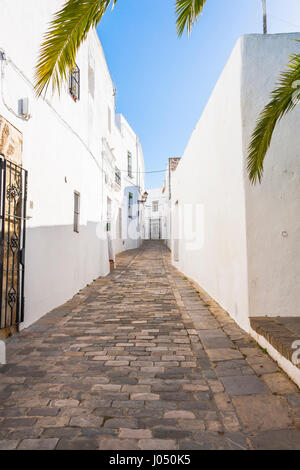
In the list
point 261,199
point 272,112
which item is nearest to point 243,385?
point 261,199

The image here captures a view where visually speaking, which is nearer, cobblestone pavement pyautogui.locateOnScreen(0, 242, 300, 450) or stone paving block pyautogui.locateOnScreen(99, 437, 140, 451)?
stone paving block pyautogui.locateOnScreen(99, 437, 140, 451)

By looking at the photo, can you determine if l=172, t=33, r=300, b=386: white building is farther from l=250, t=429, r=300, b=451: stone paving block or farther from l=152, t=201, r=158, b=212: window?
l=152, t=201, r=158, b=212: window

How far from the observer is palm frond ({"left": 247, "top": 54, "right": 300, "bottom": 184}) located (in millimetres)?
3179

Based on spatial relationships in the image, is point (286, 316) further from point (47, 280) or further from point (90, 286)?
point (90, 286)

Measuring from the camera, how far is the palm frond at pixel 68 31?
2832mm

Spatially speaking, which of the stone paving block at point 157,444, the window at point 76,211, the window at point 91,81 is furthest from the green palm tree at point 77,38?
the window at point 91,81

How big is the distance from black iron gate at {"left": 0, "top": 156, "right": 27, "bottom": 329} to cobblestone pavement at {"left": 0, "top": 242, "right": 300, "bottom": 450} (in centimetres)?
38

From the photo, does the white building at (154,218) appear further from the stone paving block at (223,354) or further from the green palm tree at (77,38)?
the green palm tree at (77,38)

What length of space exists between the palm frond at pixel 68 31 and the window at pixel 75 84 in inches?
170

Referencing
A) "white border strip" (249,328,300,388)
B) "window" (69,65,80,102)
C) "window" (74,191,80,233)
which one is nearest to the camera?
"white border strip" (249,328,300,388)

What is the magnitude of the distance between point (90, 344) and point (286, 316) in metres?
2.43

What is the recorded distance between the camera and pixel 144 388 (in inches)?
114

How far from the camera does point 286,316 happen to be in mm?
4090

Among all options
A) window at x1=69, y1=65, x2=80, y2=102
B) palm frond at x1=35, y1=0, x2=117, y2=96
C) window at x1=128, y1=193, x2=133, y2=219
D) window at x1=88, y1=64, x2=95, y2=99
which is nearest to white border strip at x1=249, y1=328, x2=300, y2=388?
palm frond at x1=35, y1=0, x2=117, y2=96
